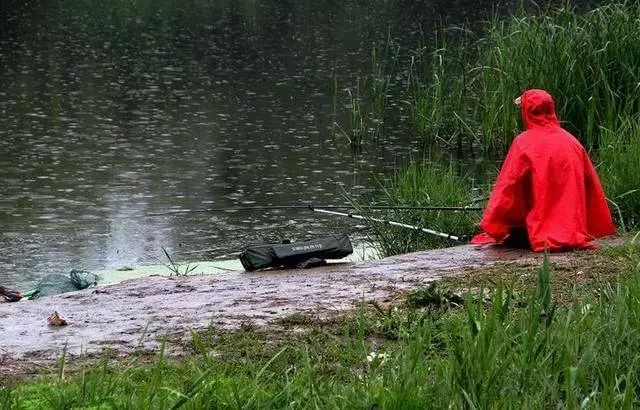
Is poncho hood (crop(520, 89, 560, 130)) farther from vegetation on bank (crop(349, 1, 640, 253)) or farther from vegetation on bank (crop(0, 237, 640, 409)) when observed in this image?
vegetation on bank (crop(0, 237, 640, 409))

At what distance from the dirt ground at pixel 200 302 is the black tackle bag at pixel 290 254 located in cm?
8

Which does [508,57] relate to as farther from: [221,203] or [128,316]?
[128,316]

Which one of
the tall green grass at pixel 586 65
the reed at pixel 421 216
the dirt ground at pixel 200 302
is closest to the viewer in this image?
the dirt ground at pixel 200 302

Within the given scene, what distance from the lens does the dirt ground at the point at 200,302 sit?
5367 mm

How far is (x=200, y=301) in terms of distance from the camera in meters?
6.29

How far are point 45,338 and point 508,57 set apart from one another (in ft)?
25.7

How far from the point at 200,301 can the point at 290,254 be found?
119cm

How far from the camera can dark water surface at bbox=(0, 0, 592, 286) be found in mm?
10594

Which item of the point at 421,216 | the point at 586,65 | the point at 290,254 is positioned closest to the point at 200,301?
the point at 290,254

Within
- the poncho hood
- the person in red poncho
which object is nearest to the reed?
the person in red poncho

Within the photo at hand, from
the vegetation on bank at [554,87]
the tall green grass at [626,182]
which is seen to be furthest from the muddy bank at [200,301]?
the vegetation on bank at [554,87]

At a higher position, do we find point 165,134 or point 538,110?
point 538,110

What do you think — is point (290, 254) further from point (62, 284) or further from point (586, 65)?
point (586, 65)

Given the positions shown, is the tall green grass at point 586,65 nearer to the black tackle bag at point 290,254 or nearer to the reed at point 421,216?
the reed at point 421,216
